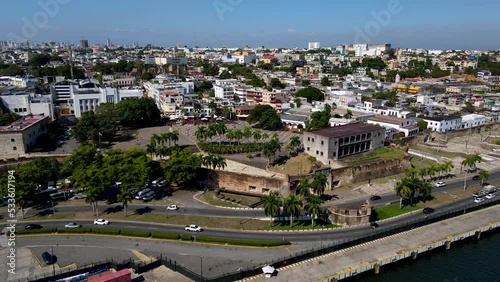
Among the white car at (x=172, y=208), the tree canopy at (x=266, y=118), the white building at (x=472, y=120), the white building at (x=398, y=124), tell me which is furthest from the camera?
the white building at (x=472, y=120)

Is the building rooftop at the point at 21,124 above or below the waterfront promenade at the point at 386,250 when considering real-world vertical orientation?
above

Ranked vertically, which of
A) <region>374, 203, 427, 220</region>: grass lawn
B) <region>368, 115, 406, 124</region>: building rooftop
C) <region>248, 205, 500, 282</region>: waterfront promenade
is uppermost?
<region>368, 115, 406, 124</region>: building rooftop

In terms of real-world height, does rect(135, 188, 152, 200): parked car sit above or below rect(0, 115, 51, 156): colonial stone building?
below

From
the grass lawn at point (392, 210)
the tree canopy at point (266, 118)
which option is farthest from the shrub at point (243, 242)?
the tree canopy at point (266, 118)

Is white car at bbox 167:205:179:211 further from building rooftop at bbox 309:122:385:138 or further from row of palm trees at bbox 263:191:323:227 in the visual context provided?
building rooftop at bbox 309:122:385:138

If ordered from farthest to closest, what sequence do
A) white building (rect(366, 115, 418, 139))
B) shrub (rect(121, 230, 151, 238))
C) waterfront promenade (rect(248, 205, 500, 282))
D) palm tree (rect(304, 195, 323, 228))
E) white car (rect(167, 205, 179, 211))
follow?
white building (rect(366, 115, 418, 139)) → white car (rect(167, 205, 179, 211)) → palm tree (rect(304, 195, 323, 228)) → shrub (rect(121, 230, 151, 238)) → waterfront promenade (rect(248, 205, 500, 282))

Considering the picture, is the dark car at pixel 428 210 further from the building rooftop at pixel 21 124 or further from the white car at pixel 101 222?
the building rooftop at pixel 21 124

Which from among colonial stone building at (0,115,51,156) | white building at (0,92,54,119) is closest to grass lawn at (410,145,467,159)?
colonial stone building at (0,115,51,156)
